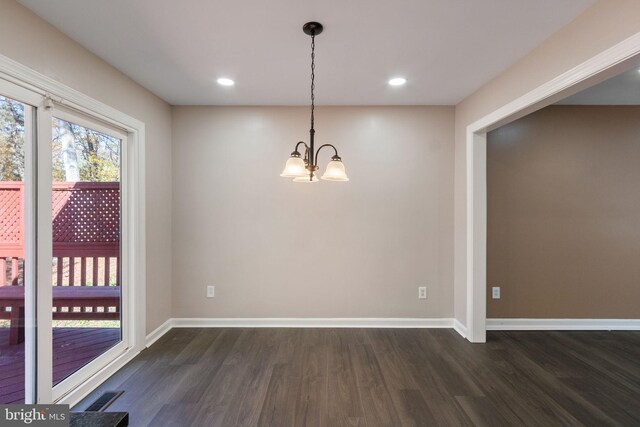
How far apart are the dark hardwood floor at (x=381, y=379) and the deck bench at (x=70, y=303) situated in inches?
21.9

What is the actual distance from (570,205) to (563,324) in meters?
1.37

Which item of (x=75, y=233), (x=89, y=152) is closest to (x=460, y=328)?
(x=75, y=233)

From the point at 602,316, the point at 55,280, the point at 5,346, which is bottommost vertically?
the point at 602,316

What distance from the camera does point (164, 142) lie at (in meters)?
3.22

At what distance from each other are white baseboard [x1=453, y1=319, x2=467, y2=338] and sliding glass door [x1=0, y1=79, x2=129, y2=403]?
3.43 m

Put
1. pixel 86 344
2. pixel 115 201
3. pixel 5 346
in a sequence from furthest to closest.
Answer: pixel 115 201 → pixel 86 344 → pixel 5 346

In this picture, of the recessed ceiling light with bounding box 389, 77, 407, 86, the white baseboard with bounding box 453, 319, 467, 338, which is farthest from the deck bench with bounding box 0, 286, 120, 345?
the white baseboard with bounding box 453, 319, 467, 338

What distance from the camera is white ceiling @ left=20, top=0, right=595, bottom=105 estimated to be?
1.70 m

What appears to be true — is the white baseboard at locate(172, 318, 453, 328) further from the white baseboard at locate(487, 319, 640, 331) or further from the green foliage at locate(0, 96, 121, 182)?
the green foliage at locate(0, 96, 121, 182)

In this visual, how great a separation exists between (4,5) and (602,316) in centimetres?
573

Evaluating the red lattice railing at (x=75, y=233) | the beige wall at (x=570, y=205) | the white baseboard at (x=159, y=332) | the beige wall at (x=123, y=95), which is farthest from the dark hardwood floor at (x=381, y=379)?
the red lattice railing at (x=75, y=233)

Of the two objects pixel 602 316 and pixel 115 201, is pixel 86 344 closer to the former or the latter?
pixel 115 201

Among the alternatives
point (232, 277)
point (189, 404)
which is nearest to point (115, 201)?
point (232, 277)

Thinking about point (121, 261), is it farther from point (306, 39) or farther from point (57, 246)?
point (306, 39)
